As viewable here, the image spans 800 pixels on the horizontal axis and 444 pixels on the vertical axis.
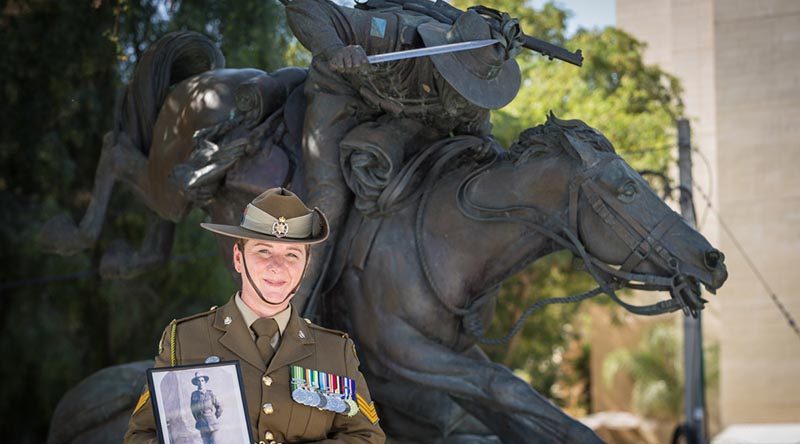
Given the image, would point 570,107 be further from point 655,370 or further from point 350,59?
point 350,59

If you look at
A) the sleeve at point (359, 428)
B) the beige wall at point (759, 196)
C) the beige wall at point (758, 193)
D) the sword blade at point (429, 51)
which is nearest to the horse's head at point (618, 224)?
the sword blade at point (429, 51)

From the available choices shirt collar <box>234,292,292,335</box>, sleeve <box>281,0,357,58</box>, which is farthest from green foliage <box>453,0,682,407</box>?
shirt collar <box>234,292,292,335</box>

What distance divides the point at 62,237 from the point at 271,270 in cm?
506

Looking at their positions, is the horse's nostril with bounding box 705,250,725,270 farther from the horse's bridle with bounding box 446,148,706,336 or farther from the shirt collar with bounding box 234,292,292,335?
the shirt collar with bounding box 234,292,292,335

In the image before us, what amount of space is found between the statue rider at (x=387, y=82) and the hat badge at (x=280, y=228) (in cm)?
228

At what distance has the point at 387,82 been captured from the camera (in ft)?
20.6

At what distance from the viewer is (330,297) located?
6.53 meters

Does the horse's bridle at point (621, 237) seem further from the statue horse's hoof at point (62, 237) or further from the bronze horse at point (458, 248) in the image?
the statue horse's hoof at point (62, 237)

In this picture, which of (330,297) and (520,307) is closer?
(330,297)

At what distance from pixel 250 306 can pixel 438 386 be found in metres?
2.77

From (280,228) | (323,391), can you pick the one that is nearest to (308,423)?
(323,391)

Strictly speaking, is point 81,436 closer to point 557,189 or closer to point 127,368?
point 127,368

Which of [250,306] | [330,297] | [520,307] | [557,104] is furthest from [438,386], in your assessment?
[557,104]

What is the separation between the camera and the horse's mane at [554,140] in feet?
19.7
